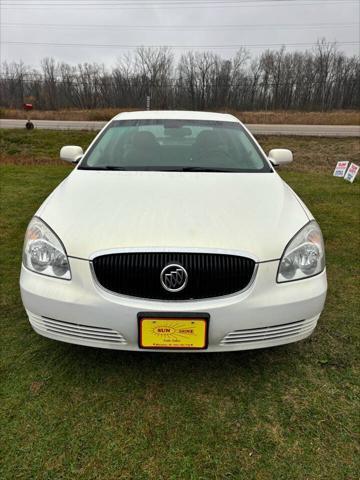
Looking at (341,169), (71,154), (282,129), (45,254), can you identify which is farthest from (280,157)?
(282,129)

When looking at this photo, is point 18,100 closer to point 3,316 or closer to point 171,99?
point 171,99

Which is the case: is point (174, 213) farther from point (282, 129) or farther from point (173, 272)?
point (282, 129)

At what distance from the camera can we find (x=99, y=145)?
3.09 meters

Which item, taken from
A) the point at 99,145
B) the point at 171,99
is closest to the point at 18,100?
the point at 171,99

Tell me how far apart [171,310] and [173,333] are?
0.12 m

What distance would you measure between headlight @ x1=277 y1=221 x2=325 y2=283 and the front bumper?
0.14 feet

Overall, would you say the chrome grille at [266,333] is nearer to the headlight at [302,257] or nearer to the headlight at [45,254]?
the headlight at [302,257]

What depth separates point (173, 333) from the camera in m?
1.74

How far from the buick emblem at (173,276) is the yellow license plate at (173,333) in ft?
0.51

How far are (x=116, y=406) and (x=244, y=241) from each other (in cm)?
103

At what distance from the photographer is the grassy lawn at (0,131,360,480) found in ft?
5.09

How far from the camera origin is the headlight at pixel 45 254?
185 centimetres

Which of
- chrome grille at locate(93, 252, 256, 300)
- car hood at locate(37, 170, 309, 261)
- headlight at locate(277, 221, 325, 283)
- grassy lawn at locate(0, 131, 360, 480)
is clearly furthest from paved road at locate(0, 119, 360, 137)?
chrome grille at locate(93, 252, 256, 300)

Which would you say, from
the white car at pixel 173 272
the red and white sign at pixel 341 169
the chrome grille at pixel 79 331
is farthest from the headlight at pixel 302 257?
the red and white sign at pixel 341 169
